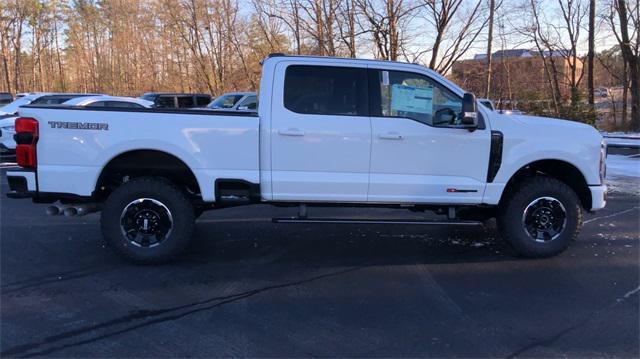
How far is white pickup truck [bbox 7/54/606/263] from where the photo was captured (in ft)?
17.0

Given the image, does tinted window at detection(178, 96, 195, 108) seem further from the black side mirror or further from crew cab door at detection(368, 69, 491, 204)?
the black side mirror

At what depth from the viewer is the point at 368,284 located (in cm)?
494

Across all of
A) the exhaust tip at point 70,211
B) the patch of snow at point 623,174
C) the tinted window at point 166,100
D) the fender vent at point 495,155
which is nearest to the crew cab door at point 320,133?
the fender vent at point 495,155

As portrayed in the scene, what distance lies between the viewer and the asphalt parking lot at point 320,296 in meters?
3.72

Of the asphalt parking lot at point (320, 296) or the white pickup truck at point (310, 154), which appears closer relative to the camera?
the asphalt parking lot at point (320, 296)

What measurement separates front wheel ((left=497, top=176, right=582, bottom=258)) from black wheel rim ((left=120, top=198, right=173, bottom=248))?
347 cm

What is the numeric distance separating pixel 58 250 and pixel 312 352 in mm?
3699

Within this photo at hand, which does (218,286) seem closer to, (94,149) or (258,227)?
(94,149)

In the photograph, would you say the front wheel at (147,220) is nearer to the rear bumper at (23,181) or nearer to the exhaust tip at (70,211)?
the exhaust tip at (70,211)

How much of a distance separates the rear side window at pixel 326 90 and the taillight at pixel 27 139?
2380mm

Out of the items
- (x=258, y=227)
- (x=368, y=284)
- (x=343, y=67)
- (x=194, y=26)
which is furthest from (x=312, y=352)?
(x=194, y=26)

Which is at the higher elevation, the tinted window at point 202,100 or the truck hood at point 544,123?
the tinted window at point 202,100

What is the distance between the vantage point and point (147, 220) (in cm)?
538

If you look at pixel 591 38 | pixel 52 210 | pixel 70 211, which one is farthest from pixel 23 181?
pixel 591 38
